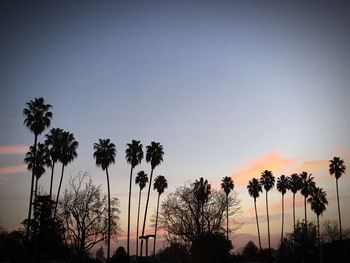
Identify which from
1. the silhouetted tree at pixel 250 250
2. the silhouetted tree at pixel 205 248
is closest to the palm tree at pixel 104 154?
the silhouetted tree at pixel 205 248

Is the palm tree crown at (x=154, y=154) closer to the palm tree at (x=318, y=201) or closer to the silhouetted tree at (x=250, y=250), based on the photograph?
the palm tree at (x=318, y=201)

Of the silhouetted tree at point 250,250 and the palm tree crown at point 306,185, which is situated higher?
the palm tree crown at point 306,185

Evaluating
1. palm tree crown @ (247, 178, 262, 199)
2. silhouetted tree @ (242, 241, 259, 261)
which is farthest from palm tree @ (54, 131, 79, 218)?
silhouetted tree @ (242, 241, 259, 261)

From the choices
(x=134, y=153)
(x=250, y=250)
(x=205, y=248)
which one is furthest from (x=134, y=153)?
(x=250, y=250)

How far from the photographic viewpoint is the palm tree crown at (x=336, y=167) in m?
83.2

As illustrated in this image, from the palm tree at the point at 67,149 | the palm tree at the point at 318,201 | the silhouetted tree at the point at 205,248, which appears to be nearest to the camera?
the silhouetted tree at the point at 205,248

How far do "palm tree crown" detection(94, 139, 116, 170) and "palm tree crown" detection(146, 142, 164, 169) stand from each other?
960cm

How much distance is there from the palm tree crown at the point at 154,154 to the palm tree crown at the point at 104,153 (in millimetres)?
9603

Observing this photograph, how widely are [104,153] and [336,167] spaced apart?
54705 mm

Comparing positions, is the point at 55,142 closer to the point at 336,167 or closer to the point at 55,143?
the point at 55,143

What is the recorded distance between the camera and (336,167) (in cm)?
8388

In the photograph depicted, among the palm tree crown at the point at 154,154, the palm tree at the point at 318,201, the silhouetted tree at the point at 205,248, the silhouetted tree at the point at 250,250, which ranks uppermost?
the palm tree crown at the point at 154,154

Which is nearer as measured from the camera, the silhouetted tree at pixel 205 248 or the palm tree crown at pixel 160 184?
the silhouetted tree at pixel 205 248

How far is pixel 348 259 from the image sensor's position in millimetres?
66375
